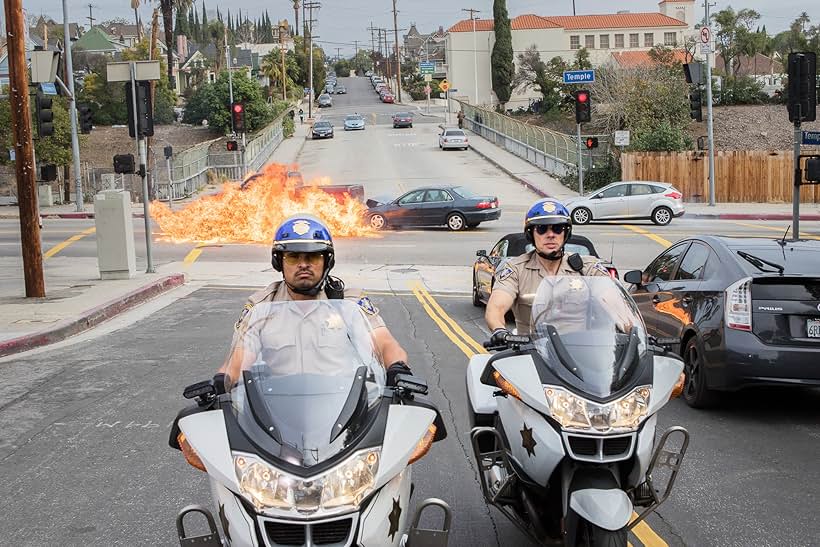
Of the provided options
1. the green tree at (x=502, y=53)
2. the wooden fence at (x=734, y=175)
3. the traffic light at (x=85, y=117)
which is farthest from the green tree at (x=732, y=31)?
the traffic light at (x=85, y=117)

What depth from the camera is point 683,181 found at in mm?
43844

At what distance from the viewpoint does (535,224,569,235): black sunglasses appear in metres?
6.39

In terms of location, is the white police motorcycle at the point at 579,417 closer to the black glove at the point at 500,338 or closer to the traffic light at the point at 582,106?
the black glove at the point at 500,338

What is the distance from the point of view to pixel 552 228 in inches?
252

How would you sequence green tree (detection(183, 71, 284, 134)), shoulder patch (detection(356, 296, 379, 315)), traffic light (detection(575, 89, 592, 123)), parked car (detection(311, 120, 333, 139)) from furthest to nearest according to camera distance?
green tree (detection(183, 71, 284, 134)) → parked car (detection(311, 120, 333, 139)) → traffic light (detection(575, 89, 592, 123)) → shoulder patch (detection(356, 296, 379, 315))

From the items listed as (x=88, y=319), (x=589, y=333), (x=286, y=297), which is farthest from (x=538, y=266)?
(x=88, y=319)

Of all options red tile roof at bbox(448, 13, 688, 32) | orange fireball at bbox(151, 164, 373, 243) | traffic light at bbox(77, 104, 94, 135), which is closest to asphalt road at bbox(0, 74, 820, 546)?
orange fireball at bbox(151, 164, 373, 243)

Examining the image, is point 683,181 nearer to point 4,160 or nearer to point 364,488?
point 4,160

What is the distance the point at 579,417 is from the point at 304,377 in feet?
4.35

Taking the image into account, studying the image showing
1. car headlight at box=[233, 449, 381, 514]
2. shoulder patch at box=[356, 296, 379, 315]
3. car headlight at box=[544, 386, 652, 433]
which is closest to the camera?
car headlight at box=[233, 449, 381, 514]

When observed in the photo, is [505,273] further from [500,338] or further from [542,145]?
[542,145]

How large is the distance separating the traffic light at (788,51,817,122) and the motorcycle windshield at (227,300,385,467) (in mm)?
16229

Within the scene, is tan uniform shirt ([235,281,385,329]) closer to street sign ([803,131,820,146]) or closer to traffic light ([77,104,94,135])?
street sign ([803,131,820,146])

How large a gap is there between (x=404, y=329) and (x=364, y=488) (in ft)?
34.8
